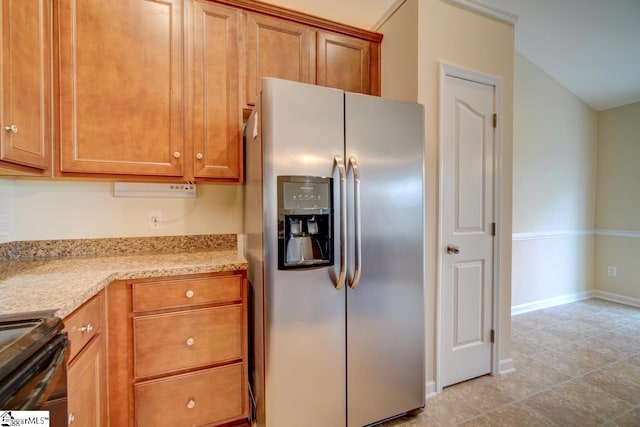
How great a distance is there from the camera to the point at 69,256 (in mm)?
1683

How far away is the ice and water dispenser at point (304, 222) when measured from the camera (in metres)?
1.29

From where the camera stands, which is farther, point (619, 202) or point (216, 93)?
point (619, 202)

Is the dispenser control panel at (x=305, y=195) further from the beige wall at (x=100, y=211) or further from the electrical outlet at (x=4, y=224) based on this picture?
the electrical outlet at (x=4, y=224)

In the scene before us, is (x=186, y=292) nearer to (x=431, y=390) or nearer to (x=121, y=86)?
(x=121, y=86)

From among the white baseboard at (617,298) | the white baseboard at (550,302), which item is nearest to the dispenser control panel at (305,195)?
the white baseboard at (550,302)

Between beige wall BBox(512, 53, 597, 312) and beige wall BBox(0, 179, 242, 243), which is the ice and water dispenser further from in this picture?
beige wall BBox(512, 53, 597, 312)

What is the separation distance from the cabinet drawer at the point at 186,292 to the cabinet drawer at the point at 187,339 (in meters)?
0.05

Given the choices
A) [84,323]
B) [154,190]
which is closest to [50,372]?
[84,323]

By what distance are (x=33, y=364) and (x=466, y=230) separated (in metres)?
2.16

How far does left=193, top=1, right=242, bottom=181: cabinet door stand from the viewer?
1625mm

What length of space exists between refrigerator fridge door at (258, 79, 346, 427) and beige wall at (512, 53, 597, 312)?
8.98 feet

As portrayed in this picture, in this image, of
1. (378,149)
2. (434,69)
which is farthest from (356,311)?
(434,69)

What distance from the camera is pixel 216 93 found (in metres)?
1.66
